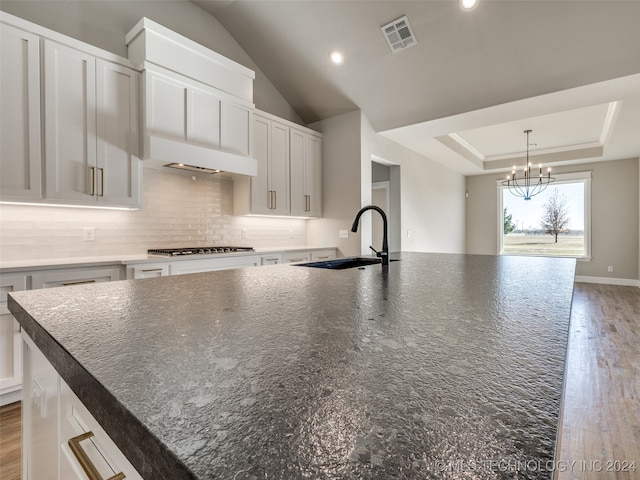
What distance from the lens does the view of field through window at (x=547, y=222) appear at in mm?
6965

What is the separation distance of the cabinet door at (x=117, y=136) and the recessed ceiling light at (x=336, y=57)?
1925 mm

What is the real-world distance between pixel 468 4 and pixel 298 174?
7.72 ft

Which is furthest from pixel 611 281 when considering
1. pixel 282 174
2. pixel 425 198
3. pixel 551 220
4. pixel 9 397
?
pixel 9 397

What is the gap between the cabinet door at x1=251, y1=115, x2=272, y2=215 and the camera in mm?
3633

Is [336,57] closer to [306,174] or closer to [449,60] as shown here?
[449,60]

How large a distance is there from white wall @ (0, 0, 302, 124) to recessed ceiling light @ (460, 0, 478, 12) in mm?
2460

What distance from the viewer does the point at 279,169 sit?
391cm

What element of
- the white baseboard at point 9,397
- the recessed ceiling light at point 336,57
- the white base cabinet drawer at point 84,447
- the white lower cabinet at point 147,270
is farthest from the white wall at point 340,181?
the white base cabinet drawer at point 84,447

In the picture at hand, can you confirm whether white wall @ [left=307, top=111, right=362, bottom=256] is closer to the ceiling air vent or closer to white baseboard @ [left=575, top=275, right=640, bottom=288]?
the ceiling air vent

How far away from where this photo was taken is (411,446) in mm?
270

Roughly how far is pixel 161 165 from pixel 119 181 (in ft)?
1.67

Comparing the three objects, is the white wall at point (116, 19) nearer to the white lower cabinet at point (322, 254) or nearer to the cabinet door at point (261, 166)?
the cabinet door at point (261, 166)

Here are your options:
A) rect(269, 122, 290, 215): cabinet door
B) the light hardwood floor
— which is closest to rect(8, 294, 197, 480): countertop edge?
the light hardwood floor

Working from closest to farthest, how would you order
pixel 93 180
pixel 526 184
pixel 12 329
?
pixel 12 329
pixel 93 180
pixel 526 184
